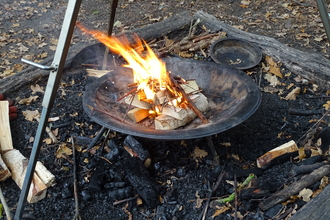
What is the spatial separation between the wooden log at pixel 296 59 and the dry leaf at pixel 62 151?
9.36 ft

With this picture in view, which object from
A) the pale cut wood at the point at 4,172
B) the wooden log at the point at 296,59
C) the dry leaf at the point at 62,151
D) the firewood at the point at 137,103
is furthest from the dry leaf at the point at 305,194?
the pale cut wood at the point at 4,172

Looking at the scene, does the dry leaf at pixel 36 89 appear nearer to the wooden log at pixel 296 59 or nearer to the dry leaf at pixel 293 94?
the wooden log at pixel 296 59

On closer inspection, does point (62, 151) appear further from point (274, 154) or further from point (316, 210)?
point (316, 210)

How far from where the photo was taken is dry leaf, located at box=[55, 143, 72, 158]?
288 cm

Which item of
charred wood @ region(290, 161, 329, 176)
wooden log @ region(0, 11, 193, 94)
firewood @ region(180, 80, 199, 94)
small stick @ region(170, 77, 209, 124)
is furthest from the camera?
wooden log @ region(0, 11, 193, 94)

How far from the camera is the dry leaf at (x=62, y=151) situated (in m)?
2.88

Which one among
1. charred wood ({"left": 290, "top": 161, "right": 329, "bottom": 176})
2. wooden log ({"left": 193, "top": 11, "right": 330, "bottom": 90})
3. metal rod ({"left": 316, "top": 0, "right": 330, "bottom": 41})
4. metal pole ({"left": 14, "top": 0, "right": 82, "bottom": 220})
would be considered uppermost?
metal pole ({"left": 14, "top": 0, "right": 82, "bottom": 220})

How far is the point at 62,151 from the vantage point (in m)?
2.92

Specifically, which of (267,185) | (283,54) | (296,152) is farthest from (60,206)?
(283,54)

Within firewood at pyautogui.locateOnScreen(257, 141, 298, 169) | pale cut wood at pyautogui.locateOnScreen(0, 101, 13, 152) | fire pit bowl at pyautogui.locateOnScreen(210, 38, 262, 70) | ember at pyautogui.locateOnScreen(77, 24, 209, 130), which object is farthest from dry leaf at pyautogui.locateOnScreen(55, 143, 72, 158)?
fire pit bowl at pyautogui.locateOnScreen(210, 38, 262, 70)

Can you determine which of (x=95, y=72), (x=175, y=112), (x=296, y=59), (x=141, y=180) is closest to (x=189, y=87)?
(x=175, y=112)

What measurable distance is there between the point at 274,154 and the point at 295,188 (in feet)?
1.33

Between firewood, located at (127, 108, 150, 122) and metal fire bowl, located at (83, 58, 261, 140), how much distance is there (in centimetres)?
5

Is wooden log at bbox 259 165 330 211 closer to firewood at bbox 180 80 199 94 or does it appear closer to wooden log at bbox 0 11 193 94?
firewood at bbox 180 80 199 94
